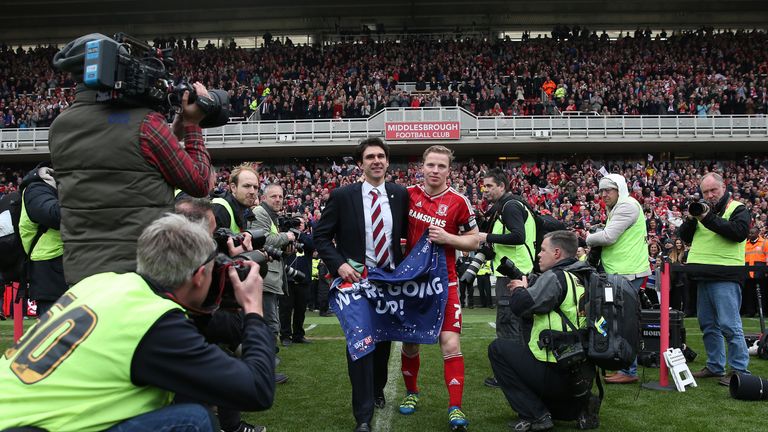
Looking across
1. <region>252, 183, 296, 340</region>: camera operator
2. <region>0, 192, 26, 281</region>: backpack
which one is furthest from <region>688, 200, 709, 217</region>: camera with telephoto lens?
<region>0, 192, 26, 281</region>: backpack

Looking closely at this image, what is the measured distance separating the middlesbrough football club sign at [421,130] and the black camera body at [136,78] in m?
27.8

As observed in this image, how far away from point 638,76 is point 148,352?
119 ft

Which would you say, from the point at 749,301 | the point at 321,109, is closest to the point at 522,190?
the point at 321,109

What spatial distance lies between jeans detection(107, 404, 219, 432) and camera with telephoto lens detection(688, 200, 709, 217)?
470 cm

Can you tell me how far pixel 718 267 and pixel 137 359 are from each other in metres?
5.34

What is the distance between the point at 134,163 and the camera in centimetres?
312

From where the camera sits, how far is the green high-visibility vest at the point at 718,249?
6.05m

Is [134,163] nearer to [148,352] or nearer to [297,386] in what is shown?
[148,352]

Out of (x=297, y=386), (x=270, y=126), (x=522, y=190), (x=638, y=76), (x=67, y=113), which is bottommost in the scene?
(x=297, y=386)

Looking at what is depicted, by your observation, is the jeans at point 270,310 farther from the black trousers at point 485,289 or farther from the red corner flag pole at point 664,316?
the black trousers at point 485,289

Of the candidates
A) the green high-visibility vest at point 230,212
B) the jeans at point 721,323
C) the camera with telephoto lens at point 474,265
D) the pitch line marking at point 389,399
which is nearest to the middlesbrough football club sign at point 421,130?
the pitch line marking at point 389,399

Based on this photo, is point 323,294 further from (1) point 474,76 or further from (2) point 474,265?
(1) point 474,76

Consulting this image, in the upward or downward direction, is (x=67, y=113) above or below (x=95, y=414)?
above

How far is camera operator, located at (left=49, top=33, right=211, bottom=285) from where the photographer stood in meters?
3.11
